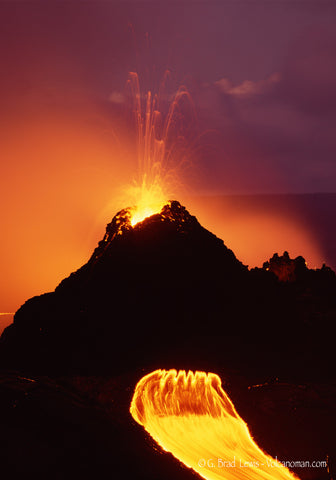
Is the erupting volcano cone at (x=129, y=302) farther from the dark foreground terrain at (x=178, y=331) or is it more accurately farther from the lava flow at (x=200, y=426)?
the lava flow at (x=200, y=426)

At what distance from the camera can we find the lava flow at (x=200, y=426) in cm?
757

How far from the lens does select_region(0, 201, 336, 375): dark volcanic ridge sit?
47.9 ft

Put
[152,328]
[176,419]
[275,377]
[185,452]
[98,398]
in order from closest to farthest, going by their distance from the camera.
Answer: [185,452]
[176,419]
[98,398]
[275,377]
[152,328]

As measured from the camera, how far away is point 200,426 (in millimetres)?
9383

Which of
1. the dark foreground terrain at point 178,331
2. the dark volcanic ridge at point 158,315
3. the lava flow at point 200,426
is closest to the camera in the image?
the lava flow at point 200,426

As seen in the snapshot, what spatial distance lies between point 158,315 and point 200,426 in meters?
6.01

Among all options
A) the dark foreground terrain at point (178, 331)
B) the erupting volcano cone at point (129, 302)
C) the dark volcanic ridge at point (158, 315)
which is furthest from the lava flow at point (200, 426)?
the erupting volcano cone at point (129, 302)

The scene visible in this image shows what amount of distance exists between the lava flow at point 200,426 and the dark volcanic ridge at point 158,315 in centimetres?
180

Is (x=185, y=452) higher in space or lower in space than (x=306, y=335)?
lower

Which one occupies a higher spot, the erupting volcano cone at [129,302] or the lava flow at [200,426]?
the erupting volcano cone at [129,302]

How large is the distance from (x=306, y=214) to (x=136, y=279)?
3001 inches

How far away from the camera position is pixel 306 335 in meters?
17.1

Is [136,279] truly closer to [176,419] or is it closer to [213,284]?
[213,284]

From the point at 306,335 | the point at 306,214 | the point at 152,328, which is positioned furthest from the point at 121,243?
the point at 306,214
